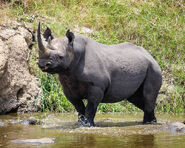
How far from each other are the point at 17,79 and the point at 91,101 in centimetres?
342

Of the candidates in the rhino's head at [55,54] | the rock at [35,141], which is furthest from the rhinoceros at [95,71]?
the rock at [35,141]

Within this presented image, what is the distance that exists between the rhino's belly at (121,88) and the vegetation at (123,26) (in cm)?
243

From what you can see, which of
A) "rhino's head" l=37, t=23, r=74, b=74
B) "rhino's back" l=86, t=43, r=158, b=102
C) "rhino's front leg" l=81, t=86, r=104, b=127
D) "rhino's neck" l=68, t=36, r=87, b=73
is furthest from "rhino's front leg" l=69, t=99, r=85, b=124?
"rhino's head" l=37, t=23, r=74, b=74

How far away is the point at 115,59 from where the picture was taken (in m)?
8.47

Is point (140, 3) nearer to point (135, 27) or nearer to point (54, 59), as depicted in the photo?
point (135, 27)

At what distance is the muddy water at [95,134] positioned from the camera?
20.0ft

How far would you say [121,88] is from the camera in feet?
27.8

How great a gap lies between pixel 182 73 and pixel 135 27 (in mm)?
2296

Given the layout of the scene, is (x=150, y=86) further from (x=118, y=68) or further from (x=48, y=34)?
(x=48, y=34)

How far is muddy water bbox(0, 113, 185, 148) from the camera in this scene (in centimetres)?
611

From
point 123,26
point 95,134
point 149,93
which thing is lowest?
point 95,134

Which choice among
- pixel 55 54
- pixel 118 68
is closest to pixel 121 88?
pixel 118 68

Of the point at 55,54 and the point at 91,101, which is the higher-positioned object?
the point at 55,54

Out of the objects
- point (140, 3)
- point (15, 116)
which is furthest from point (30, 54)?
point (140, 3)
